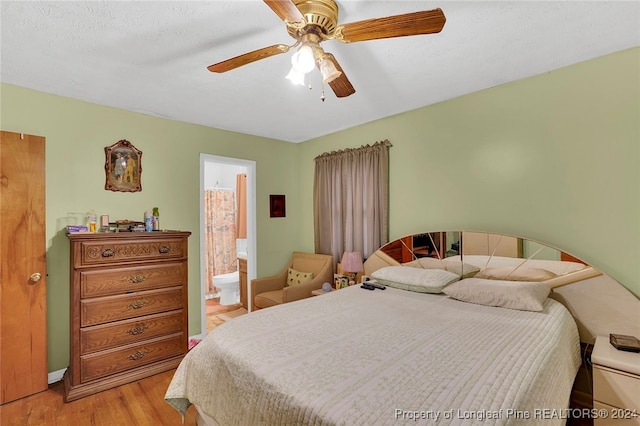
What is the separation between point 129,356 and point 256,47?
2.74 m

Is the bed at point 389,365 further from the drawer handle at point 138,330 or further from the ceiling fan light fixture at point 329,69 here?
the ceiling fan light fixture at point 329,69

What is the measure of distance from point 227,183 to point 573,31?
197 inches

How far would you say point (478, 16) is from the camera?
5.61 feet

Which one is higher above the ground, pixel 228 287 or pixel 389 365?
pixel 389 365

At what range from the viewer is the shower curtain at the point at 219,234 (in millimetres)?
5301

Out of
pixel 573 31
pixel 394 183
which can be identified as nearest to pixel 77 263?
pixel 394 183

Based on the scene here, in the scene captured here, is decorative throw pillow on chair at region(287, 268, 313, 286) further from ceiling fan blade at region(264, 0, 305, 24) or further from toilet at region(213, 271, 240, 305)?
ceiling fan blade at region(264, 0, 305, 24)

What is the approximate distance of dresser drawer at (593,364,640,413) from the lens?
65.3 inches

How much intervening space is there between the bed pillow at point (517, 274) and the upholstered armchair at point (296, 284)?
1.83 meters

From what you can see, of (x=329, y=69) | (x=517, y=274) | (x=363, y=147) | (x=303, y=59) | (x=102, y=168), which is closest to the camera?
(x=303, y=59)

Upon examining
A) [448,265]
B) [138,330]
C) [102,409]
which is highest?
[448,265]

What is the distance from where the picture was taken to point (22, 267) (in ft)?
7.96

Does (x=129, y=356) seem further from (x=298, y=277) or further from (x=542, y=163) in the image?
(x=542, y=163)

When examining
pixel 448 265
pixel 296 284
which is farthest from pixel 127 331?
pixel 448 265
